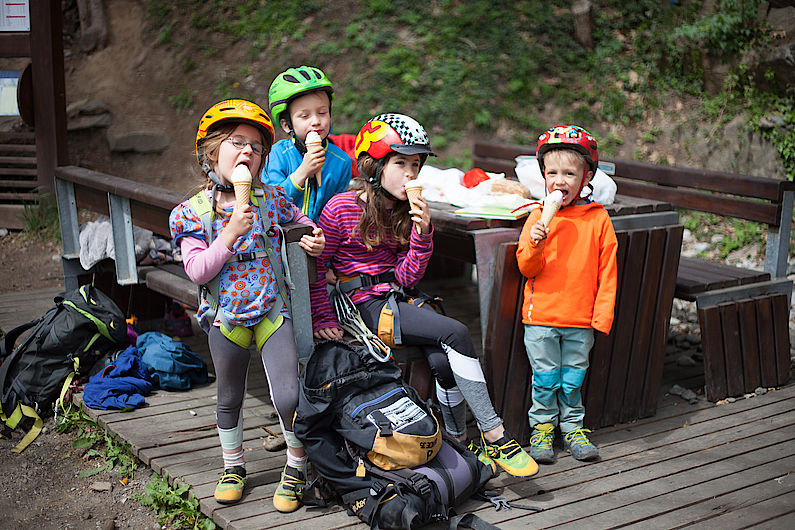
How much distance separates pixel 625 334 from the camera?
412cm

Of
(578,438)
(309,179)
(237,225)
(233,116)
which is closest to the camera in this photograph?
(237,225)

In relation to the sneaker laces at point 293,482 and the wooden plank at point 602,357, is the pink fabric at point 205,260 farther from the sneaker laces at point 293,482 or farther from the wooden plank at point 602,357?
the wooden plank at point 602,357

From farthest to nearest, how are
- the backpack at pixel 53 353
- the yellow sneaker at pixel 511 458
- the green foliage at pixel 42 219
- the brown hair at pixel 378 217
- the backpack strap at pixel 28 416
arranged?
1. the green foliage at pixel 42 219
2. the backpack at pixel 53 353
3. the backpack strap at pixel 28 416
4. the brown hair at pixel 378 217
5. the yellow sneaker at pixel 511 458

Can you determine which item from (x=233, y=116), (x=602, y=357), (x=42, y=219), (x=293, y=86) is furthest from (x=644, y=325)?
(x=42, y=219)

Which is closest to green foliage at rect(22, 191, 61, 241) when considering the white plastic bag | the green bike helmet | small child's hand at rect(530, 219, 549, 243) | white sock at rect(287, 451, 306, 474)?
the green bike helmet

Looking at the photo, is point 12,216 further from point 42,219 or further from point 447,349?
point 447,349

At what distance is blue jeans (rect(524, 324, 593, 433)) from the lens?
377cm

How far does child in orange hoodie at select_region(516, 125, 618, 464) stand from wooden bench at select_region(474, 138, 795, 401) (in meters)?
1.01

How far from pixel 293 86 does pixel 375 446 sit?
5.94ft

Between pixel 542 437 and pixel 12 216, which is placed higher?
pixel 12 216

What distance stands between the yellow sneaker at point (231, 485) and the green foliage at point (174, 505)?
108 millimetres

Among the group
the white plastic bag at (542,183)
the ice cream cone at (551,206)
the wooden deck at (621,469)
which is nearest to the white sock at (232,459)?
the wooden deck at (621,469)

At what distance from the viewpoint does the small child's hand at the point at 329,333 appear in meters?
3.60

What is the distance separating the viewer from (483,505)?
3.32 meters
